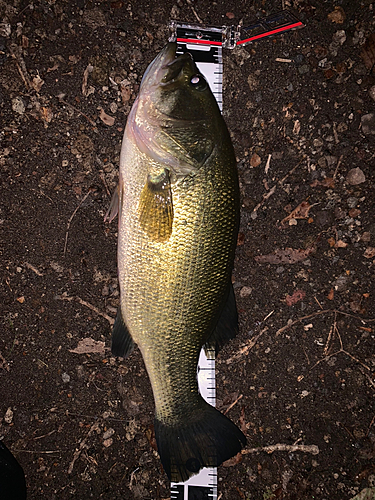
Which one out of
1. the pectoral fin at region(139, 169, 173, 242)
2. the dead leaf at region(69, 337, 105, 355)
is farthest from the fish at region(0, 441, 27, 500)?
the pectoral fin at region(139, 169, 173, 242)

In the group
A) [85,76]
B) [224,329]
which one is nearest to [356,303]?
[224,329]

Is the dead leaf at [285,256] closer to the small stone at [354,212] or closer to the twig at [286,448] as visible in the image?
the small stone at [354,212]

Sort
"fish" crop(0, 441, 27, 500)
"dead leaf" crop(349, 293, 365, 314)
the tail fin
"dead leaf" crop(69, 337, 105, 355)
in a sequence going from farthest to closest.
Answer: "dead leaf" crop(349, 293, 365, 314)
"dead leaf" crop(69, 337, 105, 355)
"fish" crop(0, 441, 27, 500)
the tail fin

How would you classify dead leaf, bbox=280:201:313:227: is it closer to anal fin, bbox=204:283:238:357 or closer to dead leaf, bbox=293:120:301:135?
dead leaf, bbox=293:120:301:135

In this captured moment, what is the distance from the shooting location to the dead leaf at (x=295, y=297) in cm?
239

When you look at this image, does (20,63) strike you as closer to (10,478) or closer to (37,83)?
(37,83)

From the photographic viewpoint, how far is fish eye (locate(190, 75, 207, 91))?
5.81 feet

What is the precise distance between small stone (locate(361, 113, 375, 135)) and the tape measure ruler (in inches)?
31.2

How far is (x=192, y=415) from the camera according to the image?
192 centimetres

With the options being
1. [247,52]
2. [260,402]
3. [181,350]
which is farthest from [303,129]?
[260,402]

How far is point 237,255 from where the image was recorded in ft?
7.84

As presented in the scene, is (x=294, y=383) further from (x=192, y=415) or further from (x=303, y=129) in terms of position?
(x=303, y=129)

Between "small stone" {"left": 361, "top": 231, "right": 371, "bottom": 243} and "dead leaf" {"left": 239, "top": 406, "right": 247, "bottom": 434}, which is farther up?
"small stone" {"left": 361, "top": 231, "right": 371, "bottom": 243}

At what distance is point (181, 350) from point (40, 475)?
1.43 meters
